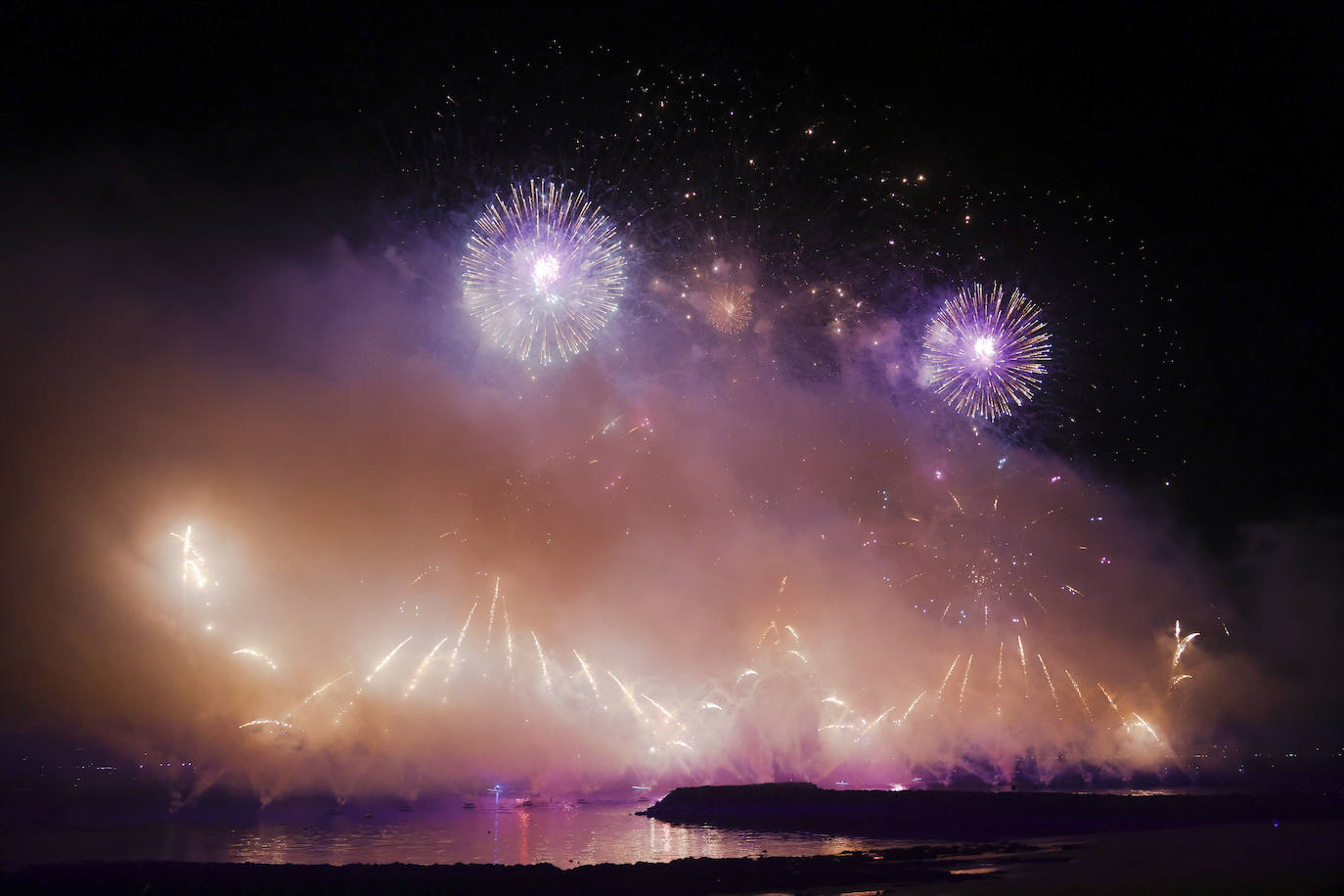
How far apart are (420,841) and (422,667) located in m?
10.6

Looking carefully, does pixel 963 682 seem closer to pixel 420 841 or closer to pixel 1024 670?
pixel 1024 670

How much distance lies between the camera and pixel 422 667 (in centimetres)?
3384

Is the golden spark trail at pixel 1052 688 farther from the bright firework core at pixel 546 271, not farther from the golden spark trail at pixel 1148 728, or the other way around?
the bright firework core at pixel 546 271

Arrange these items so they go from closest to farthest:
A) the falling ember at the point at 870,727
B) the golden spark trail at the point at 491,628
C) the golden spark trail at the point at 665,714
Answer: the golden spark trail at the point at 491,628 < the golden spark trail at the point at 665,714 < the falling ember at the point at 870,727

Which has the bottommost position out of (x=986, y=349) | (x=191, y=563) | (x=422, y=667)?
(x=422, y=667)

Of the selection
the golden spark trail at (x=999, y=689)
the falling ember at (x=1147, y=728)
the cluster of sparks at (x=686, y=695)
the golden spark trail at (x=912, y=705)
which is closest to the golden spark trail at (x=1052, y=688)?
the cluster of sparks at (x=686, y=695)

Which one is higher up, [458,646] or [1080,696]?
[458,646]

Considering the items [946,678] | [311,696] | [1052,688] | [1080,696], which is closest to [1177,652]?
[1080,696]

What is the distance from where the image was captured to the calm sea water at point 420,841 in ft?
68.6

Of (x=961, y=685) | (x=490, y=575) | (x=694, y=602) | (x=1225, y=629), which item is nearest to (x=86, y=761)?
(x=490, y=575)

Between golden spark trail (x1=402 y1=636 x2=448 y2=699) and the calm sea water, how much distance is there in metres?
4.56

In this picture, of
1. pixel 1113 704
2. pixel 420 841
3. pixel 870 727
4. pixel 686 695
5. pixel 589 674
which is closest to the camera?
pixel 420 841

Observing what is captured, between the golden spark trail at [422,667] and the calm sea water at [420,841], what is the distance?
4.56 m

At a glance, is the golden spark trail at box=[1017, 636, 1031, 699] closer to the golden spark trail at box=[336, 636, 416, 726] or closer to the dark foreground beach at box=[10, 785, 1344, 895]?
the dark foreground beach at box=[10, 785, 1344, 895]
